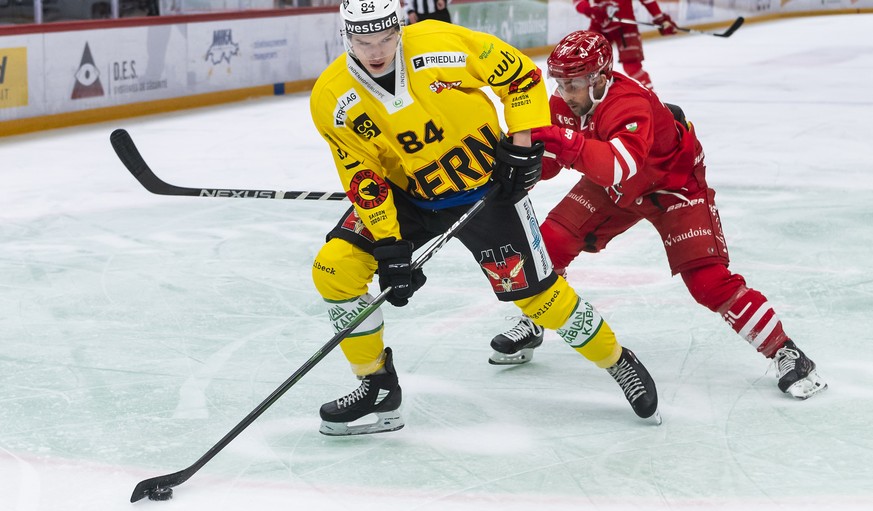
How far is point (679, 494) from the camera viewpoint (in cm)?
239

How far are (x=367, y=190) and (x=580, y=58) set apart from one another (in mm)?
652

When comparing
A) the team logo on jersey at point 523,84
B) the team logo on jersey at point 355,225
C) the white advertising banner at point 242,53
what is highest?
the team logo on jersey at point 523,84

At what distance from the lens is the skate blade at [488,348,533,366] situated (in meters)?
3.26

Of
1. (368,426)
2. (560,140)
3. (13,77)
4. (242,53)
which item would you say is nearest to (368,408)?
(368,426)

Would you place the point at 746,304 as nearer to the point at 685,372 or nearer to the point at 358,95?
the point at 685,372

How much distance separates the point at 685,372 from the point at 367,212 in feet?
3.64

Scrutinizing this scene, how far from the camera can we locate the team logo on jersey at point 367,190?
8.48 ft

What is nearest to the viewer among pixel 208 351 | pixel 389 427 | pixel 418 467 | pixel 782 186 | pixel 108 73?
pixel 418 467

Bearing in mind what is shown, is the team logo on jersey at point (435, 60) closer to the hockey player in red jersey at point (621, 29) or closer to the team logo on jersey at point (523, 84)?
the team logo on jersey at point (523, 84)

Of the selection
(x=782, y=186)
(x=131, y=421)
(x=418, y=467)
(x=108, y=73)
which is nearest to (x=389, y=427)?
(x=418, y=467)

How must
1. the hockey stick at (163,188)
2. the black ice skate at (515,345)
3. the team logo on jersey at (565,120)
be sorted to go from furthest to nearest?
1. the black ice skate at (515,345)
2. the team logo on jersey at (565,120)
3. the hockey stick at (163,188)

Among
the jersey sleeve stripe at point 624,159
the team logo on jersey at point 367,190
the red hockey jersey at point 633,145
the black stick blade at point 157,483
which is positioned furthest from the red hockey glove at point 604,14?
the black stick blade at point 157,483

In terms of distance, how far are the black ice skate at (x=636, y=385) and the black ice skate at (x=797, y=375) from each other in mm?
377

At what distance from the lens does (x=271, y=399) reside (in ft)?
8.32
